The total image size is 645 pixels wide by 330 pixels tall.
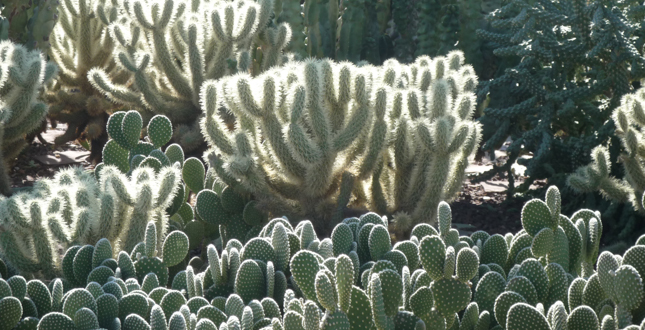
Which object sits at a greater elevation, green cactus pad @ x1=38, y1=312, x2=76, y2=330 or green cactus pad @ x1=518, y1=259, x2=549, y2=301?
green cactus pad @ x1=518, y1=259, x2=549, y2=301

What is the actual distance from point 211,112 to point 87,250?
1.17 metres

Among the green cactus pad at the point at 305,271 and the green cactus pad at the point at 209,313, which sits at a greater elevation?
the green cactus pad at the point at 305,271

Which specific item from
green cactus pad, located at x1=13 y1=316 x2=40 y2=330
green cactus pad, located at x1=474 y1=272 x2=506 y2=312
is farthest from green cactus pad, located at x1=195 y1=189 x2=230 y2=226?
green cactus pad, located at x1=474 y1=272 x2=506 y2=312

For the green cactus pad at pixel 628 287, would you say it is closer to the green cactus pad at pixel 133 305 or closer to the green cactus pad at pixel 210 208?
the green cactus pad at pixel 133 305

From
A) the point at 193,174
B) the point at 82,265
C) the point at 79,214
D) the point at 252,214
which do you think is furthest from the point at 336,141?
the point at 82,265

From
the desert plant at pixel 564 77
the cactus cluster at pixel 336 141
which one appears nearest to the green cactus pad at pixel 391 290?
the cactus cluster at pixel 336 141

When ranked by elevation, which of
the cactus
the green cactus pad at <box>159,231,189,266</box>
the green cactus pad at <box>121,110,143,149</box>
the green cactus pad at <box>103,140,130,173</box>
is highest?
the cactus

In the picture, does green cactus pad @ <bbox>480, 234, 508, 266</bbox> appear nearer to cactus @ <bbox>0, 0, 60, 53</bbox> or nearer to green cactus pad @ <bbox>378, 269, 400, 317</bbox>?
green cactus pad @ <bbox>378, 269, 400, 317</bbox>

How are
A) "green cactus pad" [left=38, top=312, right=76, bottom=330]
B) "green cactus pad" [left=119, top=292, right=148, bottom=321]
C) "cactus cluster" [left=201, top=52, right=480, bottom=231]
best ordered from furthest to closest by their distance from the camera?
"cactus cluster" [left=201, top=52, right=480, bottom=231] → "green cactus pad" [left=119, top=292, right=148, bottom=321] → "green cactus pad" [left=38, top=312, right=76, bottom=330]

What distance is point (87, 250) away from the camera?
7.88 ft

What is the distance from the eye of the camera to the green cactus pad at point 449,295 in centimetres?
180

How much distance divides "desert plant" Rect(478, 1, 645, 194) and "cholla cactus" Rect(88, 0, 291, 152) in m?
1.65

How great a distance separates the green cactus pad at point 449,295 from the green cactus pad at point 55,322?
974mm

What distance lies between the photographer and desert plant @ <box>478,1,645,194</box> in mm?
4004
